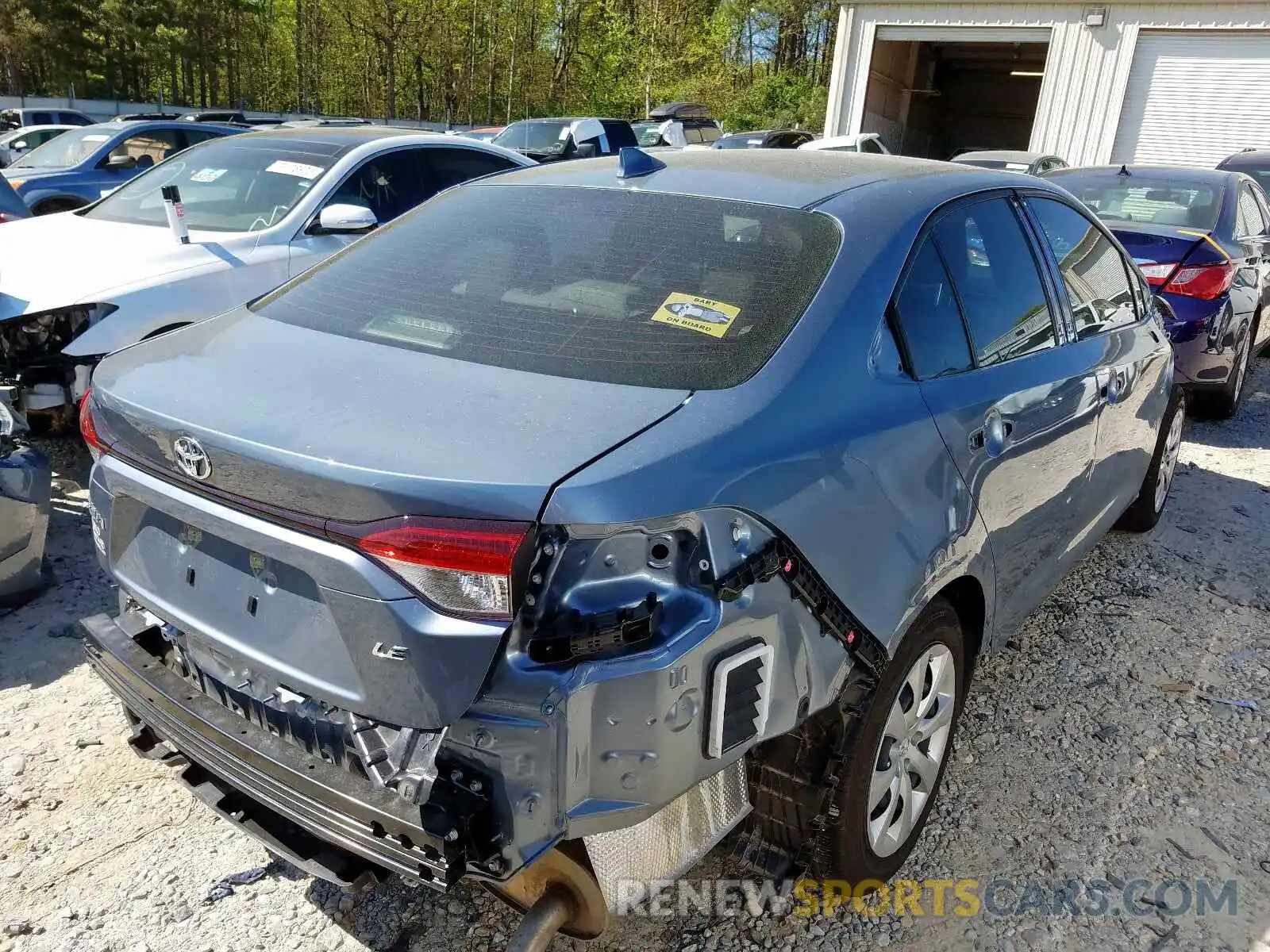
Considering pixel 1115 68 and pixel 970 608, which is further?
pixel 1115 68

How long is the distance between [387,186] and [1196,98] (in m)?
16.5

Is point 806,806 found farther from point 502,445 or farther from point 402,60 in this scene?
point 402,60

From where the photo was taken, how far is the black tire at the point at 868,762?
7.09 ft

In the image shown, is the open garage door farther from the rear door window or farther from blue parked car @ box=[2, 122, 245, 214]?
the rear door window

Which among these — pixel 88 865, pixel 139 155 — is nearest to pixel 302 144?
pixel 88 865

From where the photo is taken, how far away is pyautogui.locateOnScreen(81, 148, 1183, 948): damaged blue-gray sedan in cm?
166

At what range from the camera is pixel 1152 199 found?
282 inches

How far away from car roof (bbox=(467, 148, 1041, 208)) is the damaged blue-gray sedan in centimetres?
2

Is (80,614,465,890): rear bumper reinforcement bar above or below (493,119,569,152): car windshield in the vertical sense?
below

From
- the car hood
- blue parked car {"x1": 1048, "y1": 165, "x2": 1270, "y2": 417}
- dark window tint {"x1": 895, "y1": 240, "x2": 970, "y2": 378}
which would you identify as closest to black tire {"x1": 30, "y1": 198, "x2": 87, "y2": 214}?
the car hood

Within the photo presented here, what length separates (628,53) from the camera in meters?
38.6

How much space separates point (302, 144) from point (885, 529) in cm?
524

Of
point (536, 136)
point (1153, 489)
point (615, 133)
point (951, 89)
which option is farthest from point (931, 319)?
point (951, 89)

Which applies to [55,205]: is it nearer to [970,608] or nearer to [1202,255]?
[1202,255]
